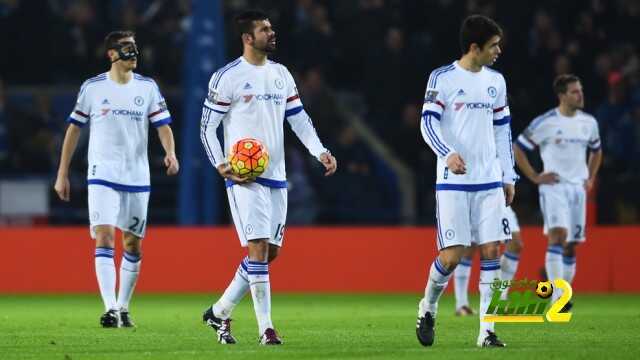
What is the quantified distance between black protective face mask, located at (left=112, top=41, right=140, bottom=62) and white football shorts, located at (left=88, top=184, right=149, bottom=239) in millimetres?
1102

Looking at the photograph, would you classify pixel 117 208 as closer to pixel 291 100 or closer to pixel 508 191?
pixel 291 100

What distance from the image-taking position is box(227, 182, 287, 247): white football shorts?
35.0 feet

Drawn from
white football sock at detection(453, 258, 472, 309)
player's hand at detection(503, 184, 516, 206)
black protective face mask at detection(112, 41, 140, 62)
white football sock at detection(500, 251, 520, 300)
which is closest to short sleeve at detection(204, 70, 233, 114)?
player's hand at detection(503, 184, 516, 206)

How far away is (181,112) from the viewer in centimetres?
2356

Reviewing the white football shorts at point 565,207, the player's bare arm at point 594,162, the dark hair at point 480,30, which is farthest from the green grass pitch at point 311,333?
the dark hair at point 480,30

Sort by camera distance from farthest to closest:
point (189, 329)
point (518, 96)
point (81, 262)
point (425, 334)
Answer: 1. point (518, 96)
2. point (81, 262)
3. point (189, 329)
4. point (425, 334)

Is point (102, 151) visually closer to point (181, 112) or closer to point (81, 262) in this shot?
point (81, 262)

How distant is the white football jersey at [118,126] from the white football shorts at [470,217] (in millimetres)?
3507

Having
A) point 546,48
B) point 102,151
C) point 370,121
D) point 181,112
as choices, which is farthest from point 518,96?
point 102,151

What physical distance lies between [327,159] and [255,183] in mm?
520

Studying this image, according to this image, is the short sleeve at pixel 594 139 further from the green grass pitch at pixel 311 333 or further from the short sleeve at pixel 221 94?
the short sleeve at pixel 221 94

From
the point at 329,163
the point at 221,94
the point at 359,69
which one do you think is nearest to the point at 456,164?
the point at 329,163

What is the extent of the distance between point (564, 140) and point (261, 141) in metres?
6.00

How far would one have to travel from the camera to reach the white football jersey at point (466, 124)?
1057 centimetres
